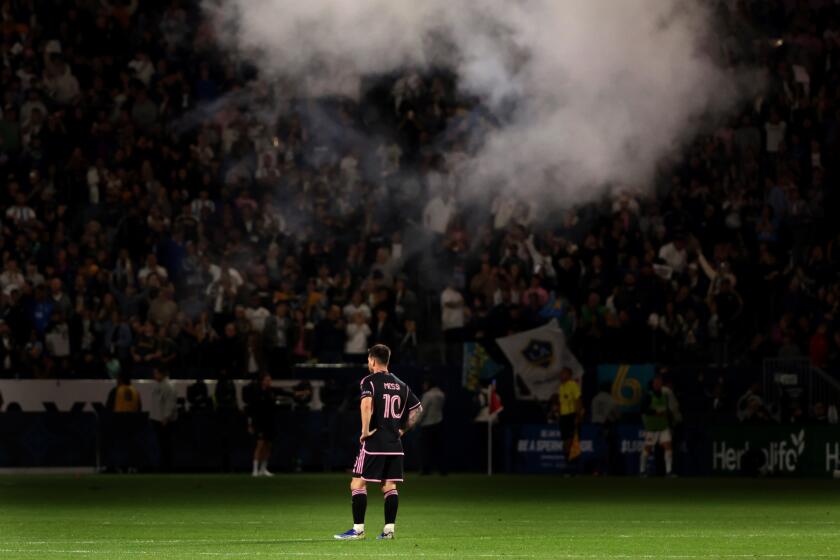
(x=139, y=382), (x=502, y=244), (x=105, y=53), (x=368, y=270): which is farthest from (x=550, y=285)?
(x=105, y=53)

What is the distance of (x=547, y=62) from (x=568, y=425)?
928 centimetres

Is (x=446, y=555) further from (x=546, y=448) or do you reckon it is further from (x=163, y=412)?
(x=546, y=448)

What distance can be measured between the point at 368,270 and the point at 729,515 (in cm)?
1483

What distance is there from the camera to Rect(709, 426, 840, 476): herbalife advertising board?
33688mm

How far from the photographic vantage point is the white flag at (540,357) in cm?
3538

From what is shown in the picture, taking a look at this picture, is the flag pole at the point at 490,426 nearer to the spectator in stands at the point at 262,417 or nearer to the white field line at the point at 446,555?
the spectator in stands at the point at 262,417

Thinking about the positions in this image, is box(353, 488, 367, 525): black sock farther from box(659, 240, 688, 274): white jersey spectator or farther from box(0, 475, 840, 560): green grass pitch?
box(659, 240, 688, 274): white jersey spectator

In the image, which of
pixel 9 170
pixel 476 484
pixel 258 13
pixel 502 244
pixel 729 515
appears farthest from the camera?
pixel 9 170

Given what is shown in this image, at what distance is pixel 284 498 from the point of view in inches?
1049

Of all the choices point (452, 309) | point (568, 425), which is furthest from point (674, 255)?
point (452, 309)

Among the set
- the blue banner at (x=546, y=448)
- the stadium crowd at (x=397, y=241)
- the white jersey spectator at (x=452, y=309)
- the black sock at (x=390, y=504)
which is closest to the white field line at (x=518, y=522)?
the black sock at (x=390, y=504)

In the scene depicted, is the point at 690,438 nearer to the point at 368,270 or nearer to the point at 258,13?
the point at 368,270

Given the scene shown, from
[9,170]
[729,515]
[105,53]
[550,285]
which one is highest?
[105,53]

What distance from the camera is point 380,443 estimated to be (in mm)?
18031
